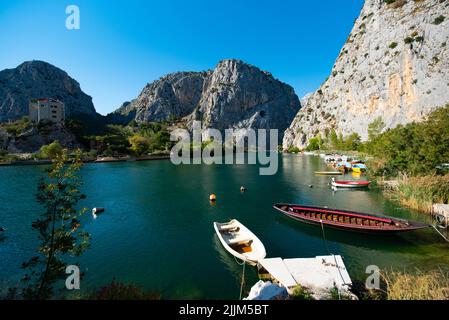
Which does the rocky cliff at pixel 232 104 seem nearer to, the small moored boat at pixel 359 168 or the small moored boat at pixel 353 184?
the small moored boat at pixel 359 168

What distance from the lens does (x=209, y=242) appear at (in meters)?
18.2

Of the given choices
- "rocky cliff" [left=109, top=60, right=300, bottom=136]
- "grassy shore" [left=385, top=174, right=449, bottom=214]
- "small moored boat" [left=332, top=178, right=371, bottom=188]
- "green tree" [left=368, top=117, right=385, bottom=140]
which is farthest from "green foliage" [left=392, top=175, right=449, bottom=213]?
"rocky cliff" [left=109, top=60, right=300, bottom=136]

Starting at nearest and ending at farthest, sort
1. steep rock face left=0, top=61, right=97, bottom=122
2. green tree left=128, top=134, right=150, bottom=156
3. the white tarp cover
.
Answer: the white tarp cover → green tree left=128, top=134, right=150, bottom=156 → steep rock face left=0, top=61, right=97, bottom=122

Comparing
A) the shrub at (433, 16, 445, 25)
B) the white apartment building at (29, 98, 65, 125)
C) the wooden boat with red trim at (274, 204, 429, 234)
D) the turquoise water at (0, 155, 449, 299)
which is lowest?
the turquoise water at (0, 155, 449, 299)

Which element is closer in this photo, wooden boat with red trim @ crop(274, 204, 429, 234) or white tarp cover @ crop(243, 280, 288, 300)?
white tarp cover @ crop(243, 280, 288, 300)

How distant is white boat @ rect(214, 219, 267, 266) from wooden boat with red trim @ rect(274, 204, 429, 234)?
619 cm

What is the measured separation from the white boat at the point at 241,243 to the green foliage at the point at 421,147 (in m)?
23.3

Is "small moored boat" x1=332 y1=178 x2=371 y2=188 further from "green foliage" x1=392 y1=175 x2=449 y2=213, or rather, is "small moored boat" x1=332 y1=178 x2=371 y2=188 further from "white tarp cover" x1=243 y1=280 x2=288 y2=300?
"white tarp cover" x1=243 y1=280 x2=288 y2=300

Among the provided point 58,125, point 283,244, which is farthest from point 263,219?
point 58,125

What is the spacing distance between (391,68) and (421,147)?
63.9 metres

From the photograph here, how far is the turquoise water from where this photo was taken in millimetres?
13562

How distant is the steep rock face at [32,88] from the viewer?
13688 centimetres

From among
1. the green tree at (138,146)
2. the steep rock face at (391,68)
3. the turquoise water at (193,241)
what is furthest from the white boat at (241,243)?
the green tree at (138,146)

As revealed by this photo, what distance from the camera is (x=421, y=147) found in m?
27.2
